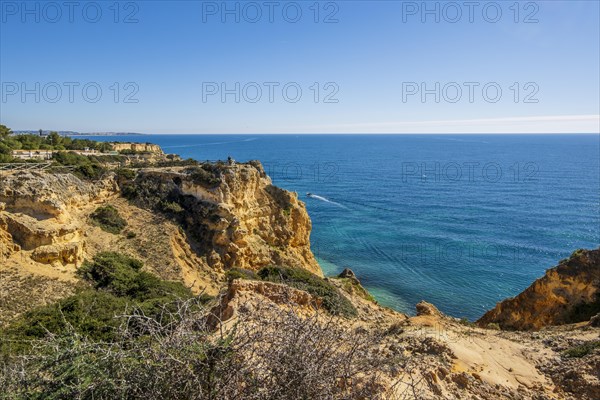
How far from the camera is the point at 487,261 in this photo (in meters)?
35.2

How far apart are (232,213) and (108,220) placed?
26.3 feet

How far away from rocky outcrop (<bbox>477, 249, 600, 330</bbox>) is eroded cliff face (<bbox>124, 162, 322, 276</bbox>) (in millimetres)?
15158

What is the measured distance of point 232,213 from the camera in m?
26.1

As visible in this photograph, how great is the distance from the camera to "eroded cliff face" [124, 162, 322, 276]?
2539cm

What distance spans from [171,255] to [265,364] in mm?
18165

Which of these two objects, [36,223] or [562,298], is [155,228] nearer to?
[36,223]

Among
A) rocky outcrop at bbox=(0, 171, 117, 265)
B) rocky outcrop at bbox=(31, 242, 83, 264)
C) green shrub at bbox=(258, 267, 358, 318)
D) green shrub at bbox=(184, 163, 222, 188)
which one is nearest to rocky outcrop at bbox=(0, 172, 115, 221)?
rocky outcrop at bbox=(0, 171, 117, 265)

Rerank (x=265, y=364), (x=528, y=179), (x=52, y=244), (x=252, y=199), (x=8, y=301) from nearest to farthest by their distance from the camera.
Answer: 1. (x=265, y=364)
2. (x=8, y=301)
3. (x=52, y=244)
4. (x=252, y=199)
5. (x=528, y=179)

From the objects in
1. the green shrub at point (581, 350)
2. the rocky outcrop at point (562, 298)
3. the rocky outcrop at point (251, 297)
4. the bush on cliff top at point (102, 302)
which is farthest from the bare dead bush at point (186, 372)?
the rocky outcrop at point (562, 298)

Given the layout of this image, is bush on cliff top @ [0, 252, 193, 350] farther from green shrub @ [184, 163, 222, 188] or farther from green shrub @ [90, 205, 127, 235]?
green shrub @ [184, 163, 222, 188]

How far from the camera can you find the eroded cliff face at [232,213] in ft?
83.3

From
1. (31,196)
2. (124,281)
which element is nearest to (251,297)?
(124,281)

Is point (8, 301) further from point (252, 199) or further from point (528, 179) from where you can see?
point (528, 179)

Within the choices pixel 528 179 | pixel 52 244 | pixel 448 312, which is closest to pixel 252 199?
pixel 52 244
